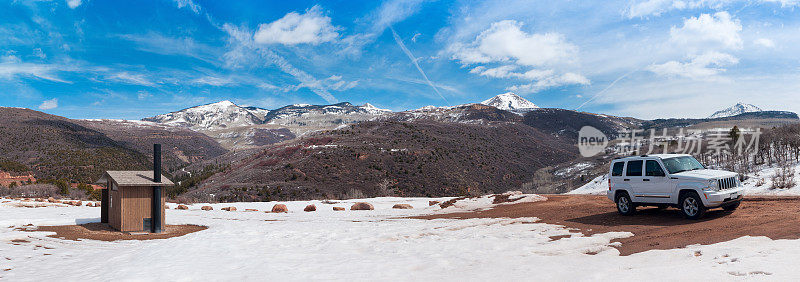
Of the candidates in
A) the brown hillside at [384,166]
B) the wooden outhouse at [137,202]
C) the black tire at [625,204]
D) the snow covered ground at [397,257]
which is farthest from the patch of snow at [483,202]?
the brown hillside at [384,166]

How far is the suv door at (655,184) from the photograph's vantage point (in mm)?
12328

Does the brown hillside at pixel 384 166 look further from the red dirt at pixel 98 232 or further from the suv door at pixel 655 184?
the suv door at pixel 655 184

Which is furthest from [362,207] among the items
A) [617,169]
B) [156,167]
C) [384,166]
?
[384,166]

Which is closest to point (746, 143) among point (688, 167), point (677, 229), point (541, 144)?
point (688, 167)

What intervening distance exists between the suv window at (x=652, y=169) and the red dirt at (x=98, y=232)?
58.8 feet

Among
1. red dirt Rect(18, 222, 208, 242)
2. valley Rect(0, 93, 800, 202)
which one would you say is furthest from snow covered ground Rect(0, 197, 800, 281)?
valley Rect(0, 93, 800, 202)

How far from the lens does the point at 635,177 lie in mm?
13258

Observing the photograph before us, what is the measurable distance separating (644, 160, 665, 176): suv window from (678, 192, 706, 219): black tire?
92 cm

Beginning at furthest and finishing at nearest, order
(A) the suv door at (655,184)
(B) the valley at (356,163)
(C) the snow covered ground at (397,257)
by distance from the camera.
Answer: (B) the valley at (356,163)
(A) the suv door at (655,184)
(C) the snow covered ground at (397,257)

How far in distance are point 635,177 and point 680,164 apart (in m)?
1.30

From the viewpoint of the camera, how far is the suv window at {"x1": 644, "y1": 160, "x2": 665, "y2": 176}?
1251 cm

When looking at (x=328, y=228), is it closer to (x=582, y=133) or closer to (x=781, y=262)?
(x=781, y=262)

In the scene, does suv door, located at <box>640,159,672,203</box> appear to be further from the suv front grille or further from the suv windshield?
the suv front grille

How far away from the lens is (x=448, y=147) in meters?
75.2
